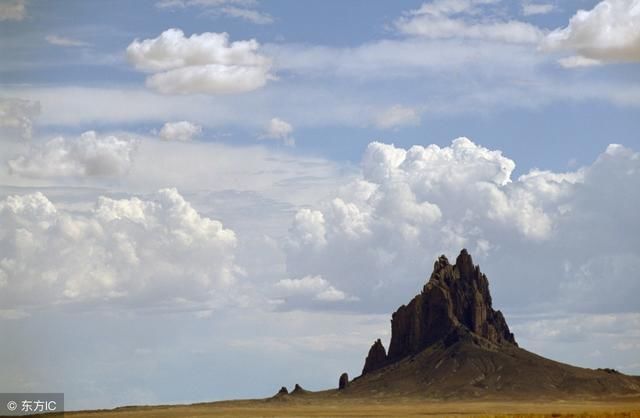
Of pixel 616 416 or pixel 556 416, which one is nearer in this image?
pixel 616 416

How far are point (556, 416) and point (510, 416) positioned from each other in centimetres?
671

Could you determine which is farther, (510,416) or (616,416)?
(510,416)

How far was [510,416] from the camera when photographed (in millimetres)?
128875

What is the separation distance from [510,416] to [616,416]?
42.5 ft

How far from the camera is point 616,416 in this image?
121000mm

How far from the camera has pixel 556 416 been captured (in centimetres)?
13188

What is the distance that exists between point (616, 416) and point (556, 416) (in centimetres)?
1184
